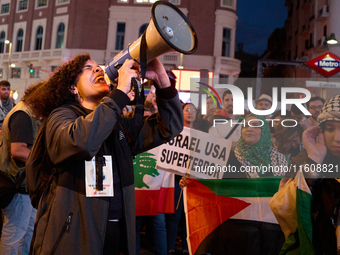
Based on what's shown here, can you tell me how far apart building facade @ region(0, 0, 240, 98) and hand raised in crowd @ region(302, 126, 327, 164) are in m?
20.0

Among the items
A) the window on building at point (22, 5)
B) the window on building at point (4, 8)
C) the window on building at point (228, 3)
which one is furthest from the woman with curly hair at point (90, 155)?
the window on building at point (4, 8)

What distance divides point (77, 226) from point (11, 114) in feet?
5.96

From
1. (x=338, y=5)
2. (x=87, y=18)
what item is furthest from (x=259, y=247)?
(x=338, y=5)

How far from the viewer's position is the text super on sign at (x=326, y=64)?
10922mm

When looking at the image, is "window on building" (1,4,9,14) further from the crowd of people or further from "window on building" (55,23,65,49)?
the crowd of people

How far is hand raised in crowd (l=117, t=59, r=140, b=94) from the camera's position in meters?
1.64

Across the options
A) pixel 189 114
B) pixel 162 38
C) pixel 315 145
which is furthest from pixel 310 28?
pixel 162 38

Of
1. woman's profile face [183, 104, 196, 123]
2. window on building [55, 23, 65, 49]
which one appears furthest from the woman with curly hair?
window on building [55, 23, 65, 49]

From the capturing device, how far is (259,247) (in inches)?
110

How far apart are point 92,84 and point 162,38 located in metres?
0.52

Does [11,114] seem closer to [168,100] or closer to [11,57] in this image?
[168,100]

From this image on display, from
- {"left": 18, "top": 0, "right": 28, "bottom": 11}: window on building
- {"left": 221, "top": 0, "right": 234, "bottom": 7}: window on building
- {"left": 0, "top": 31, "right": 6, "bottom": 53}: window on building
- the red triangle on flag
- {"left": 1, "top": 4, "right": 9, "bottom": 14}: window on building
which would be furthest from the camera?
{"left": 1, "top": 4, "right": 9, "bottom": 14}: window on building

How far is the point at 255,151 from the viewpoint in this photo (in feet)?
10.1

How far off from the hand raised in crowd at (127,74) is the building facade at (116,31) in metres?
20.7
